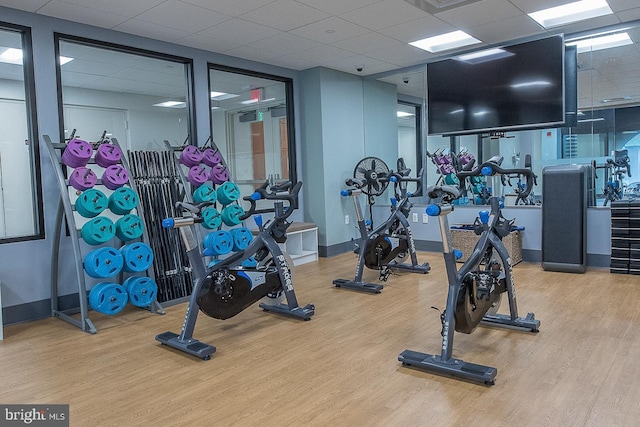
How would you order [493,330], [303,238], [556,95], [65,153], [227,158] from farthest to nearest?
1. [303,238]
2. [227,158]
3. [556,95]
4. [65,153]
5. [493,330]

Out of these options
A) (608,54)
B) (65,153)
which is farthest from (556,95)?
(65,153)

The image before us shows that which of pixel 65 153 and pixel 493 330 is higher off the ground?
pixel 65 153

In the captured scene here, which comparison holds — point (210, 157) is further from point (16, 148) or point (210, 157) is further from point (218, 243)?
point (16, 148)

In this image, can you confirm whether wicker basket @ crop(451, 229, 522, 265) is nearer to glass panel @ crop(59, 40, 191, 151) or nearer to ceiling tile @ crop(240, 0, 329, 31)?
ceiling tile @ crop(240, 0, 329, 31)

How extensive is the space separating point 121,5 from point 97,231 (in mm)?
2019

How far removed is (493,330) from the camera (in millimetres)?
3592

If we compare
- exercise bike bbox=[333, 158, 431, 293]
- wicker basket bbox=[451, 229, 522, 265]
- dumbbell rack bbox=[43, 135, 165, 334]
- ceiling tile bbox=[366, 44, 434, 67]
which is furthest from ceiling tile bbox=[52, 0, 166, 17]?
wicker basket bbox=[451, 229, 522, 265]

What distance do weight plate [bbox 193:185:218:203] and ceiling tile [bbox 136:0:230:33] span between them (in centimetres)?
167

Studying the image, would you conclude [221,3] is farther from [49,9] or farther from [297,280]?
[297,280]

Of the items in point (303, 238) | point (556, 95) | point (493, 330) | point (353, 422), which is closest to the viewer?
point (353, 422)

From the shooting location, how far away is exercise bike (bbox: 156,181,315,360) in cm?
339

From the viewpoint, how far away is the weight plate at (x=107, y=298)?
3.92 metres

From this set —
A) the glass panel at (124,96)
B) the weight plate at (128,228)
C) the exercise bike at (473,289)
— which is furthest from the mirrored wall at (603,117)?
the weight plate at (128,228)

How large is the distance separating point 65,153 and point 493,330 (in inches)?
154
